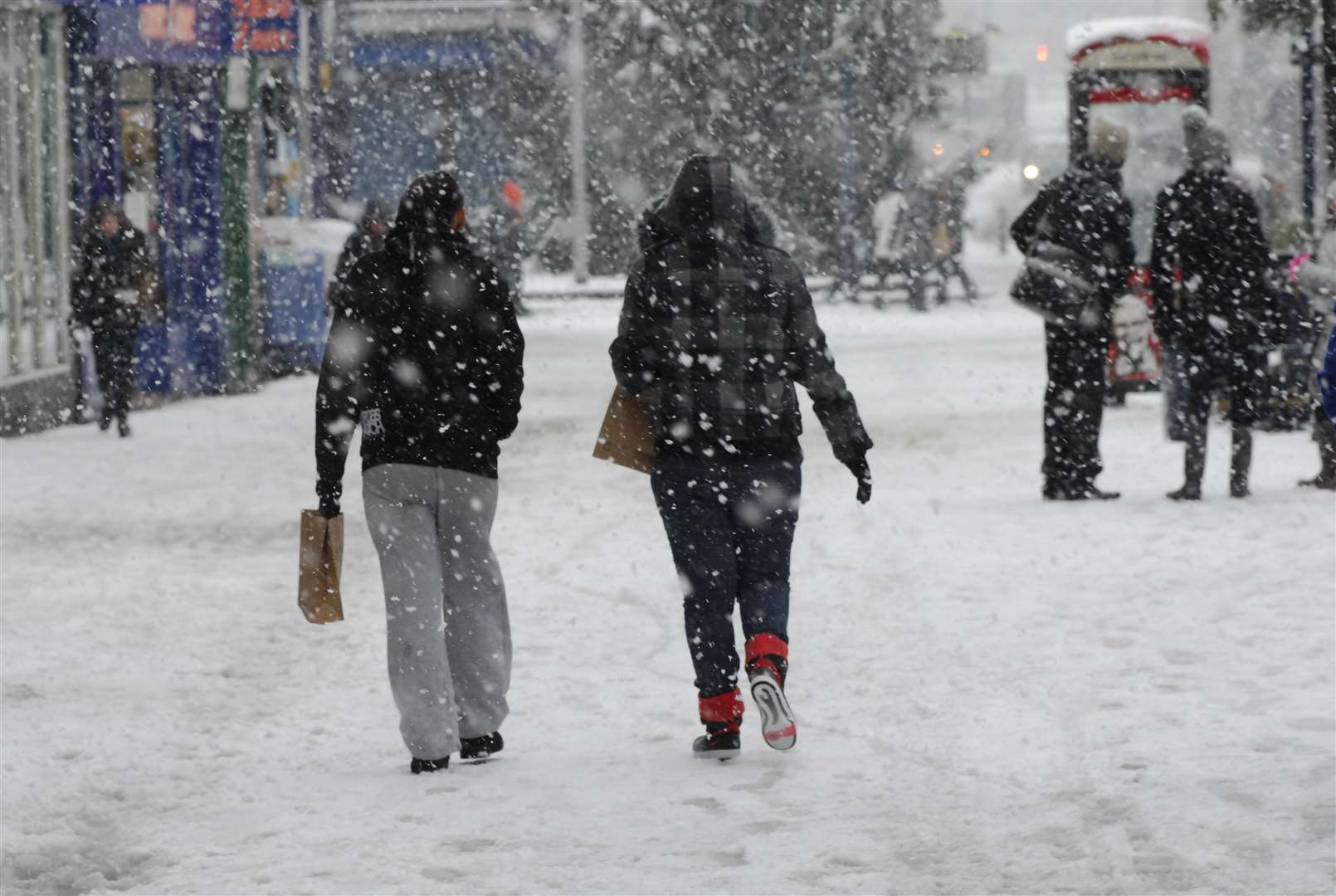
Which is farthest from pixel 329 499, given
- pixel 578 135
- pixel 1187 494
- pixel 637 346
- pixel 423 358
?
pixel 578 135

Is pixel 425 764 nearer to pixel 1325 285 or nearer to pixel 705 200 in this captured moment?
pixel 705 200

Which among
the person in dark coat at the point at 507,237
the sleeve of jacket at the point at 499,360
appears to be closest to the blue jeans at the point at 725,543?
the sleeve of jacket at the point at 499,360

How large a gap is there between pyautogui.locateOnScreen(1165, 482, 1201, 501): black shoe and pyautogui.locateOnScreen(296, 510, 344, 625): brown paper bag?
6.54m

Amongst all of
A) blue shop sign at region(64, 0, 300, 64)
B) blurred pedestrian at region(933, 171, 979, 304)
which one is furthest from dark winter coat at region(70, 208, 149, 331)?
blurred pedestrian at region(933, 171, 979, 304)

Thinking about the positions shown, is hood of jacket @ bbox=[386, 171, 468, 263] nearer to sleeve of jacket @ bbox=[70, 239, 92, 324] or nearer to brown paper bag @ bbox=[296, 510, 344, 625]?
brown paper bag @ bbox=[296, 510, 344, 625]

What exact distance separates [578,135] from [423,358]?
3193cm

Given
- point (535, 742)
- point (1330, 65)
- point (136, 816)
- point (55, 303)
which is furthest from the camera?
point (55, 303)

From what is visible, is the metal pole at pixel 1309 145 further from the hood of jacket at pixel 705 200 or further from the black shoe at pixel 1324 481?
the hood of jacket at pixel 705 200

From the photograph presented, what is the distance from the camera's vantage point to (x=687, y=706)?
7328 millimetres

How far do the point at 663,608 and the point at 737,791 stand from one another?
3.11 m

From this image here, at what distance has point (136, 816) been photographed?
5.95 m

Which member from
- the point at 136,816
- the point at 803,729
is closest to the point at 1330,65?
the point at 803,729

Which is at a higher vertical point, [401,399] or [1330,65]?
[1330,65]

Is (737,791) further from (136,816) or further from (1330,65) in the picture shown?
(1330,65)
